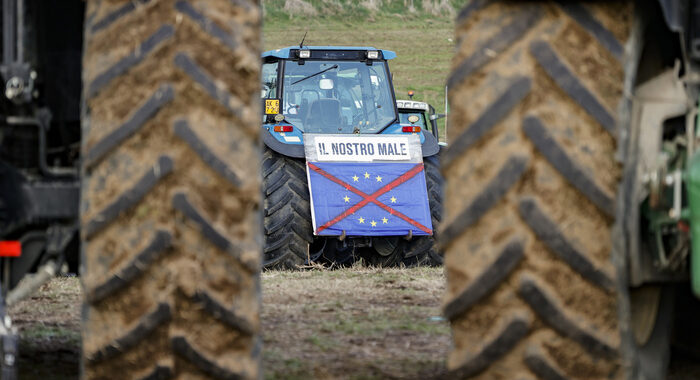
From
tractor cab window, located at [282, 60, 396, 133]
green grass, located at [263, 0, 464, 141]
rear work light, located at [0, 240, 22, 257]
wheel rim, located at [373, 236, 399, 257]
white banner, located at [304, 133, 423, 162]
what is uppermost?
green grass, located at [263, 0, 464, 141]

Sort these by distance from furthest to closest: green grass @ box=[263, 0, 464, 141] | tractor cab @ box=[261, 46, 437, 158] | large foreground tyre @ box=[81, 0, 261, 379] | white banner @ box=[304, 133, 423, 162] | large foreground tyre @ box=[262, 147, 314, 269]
Answer: green grass @ box=[263, 0, 464, 141] → tractor cab @ box=[261, 46, 437, 158] → white banner @ box=[304, 133, 423, 162] → large foreground tyre @ box=[262, 147, 314, 269] → large foreground tyre @ box=[81, 0, 261, 379]

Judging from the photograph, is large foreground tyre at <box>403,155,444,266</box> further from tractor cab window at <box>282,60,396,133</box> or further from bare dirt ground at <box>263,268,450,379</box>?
bare dirt ground at <box>263,268,450,379</box>

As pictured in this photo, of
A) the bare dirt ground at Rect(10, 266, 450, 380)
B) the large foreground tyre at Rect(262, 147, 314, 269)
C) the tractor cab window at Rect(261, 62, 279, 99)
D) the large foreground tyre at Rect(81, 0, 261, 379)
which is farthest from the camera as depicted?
the tractor cab window at Rect(261, 62, 279, 99)

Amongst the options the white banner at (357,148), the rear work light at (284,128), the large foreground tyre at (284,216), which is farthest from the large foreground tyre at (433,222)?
the rear work light at (284,128)

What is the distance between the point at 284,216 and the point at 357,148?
91 centimetres

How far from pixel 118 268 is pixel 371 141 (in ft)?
24.7

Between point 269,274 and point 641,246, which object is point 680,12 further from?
point 269,274

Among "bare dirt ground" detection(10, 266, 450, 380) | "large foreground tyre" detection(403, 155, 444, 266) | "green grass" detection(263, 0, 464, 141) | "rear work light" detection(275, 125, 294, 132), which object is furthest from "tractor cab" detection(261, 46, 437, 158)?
"green grass" detection(263, 0, 464, 141)

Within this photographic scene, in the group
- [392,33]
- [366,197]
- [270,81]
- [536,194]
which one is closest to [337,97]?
[270,81]

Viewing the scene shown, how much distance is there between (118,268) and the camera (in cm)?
250

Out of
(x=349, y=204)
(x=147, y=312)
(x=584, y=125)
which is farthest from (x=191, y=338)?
(x=349, y=204)

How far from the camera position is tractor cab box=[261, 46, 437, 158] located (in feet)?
34.1

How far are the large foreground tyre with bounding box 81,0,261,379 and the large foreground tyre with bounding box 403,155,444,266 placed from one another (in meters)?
8.03

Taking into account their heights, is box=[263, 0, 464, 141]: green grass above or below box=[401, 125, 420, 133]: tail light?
above
